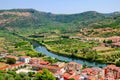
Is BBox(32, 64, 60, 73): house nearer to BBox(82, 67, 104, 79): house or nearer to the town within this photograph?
the town

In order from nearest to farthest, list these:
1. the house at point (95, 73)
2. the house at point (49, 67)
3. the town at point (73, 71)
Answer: the town at point (73, 71) < the house at point (95, 73) < the house at point (49, 67)

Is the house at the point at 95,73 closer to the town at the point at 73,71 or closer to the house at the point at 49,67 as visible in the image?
the town at the point at 73,71

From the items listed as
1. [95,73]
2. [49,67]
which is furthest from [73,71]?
[49,67]

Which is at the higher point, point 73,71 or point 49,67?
point 49,67

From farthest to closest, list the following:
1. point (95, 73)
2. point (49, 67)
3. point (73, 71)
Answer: point (49, 67)
point (73, 71)
point (95, 73)

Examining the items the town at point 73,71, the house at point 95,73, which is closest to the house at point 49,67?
the town at point 73,71

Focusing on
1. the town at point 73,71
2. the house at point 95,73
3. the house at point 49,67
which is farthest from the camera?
the house at point 49,67

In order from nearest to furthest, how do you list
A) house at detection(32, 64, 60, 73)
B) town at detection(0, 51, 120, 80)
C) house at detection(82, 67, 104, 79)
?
town at detection(0, 51, 120, 80)
house at detection(82, 67, 104, 79)
house at detection(32, 64, 60, 73)

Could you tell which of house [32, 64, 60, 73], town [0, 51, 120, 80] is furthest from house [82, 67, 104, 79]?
house [32, 64, 60, 73]

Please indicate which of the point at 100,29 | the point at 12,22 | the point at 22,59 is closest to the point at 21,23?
the point at 12,22

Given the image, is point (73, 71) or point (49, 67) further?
point (49, 67)

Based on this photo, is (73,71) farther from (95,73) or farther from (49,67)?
(49,67)
